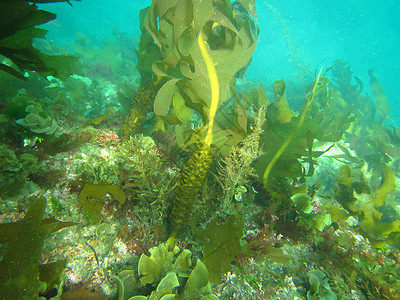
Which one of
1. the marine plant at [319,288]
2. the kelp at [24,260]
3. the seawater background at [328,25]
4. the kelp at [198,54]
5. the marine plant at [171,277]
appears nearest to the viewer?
the kelp at [24,260]

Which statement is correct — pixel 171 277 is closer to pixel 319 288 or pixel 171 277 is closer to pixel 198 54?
pixel 319 288

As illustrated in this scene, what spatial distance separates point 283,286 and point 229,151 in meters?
1.69

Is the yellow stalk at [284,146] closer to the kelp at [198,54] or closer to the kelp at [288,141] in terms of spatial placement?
the kelp at [288,141]

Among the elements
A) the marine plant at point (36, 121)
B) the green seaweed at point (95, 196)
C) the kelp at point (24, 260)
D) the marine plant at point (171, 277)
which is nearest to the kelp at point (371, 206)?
the marine plant at point (171, 277)

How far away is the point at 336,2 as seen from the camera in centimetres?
4325

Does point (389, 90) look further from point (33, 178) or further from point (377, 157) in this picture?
point (33, 178)

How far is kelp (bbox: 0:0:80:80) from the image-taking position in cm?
127

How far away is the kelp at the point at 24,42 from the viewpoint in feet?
4.15

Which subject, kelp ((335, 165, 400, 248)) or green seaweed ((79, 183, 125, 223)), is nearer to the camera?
green seaweed ((79, 183, 125, 223))

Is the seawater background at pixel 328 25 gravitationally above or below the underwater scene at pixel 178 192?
above

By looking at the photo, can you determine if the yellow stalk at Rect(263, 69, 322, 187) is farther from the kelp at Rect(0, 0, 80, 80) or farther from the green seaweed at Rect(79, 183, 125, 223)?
the kelp at Rect(0, 0, 80, 80)

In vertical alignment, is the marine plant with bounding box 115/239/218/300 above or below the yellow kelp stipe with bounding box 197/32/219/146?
below

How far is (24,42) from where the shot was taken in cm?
163

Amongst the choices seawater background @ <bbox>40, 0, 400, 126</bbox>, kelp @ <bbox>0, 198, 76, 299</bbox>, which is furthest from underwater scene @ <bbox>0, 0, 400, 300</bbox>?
seawater background @ <bbox>40, 0, 400, 126</bbox>
